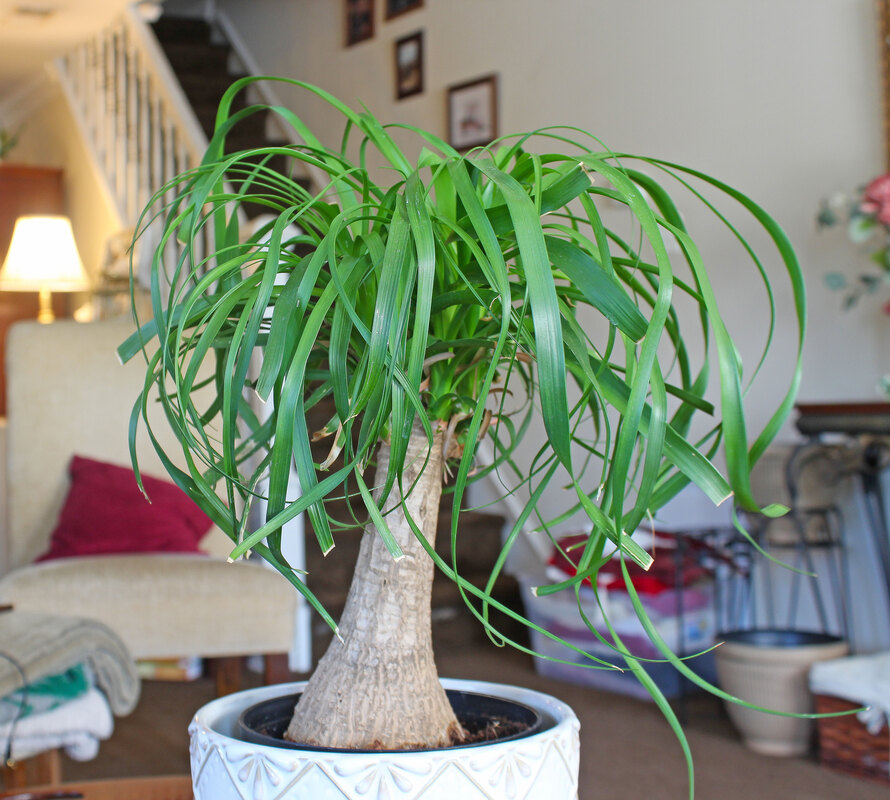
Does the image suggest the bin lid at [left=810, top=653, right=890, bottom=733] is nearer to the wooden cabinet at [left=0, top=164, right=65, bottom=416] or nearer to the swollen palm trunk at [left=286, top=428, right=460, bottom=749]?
the swollen palm trunk at [left=286, top=428, right=460, bottom=749]

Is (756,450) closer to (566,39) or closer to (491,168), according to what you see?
(491,168)

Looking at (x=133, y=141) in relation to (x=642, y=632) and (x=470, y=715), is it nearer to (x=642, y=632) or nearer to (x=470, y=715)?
(x=642, y=632)

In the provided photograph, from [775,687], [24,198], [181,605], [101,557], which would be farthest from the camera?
[24,198]

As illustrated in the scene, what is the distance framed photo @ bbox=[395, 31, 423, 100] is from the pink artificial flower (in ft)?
7.51

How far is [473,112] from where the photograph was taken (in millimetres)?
3861

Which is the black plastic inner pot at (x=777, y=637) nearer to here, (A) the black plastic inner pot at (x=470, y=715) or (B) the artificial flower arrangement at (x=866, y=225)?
(B) the artificial flower arrangement at (x=866, y=225)

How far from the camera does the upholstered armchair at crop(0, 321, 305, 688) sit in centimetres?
179

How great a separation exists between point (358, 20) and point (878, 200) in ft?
9.57

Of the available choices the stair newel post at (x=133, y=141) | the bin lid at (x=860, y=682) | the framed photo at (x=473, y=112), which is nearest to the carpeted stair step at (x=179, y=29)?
the stair newel post at (x=133, y=141)

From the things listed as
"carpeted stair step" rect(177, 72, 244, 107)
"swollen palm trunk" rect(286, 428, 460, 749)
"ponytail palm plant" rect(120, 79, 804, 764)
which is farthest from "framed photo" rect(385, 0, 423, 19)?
"swollen palm trunk" rect(286, 428, 460, 749)

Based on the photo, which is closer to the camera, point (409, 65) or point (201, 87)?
point (409, 65)

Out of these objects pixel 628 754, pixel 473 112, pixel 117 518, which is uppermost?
pixel 473 112

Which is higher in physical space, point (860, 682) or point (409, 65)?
point (409, 65)

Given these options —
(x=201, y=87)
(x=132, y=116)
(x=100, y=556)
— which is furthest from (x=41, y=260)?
(x=100, y=556)
